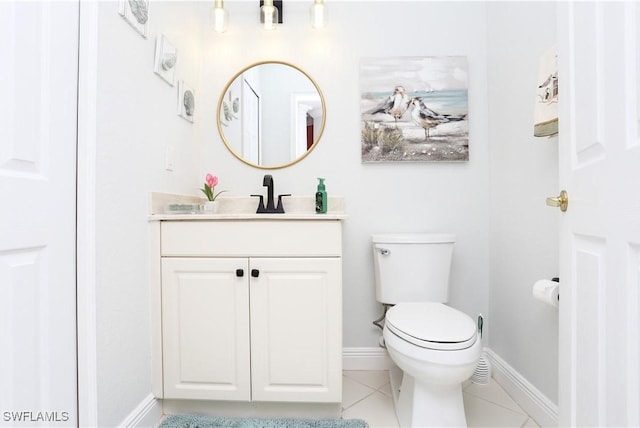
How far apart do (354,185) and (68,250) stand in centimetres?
132

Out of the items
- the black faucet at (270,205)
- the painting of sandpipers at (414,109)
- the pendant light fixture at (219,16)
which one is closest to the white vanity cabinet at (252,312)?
the black faucet at (270,205)

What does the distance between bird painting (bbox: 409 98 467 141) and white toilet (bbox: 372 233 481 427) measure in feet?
2.13

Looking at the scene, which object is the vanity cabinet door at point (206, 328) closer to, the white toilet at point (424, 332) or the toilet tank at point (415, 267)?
the white toilet at point (424, 332)

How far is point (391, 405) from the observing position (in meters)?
1.47

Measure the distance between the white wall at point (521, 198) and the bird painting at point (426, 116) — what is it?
230mm

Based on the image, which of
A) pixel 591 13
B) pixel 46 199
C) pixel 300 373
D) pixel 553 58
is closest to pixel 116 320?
pixel 46 199

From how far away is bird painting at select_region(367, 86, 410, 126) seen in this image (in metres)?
1.81

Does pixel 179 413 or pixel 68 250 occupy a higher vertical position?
pixel 68 250

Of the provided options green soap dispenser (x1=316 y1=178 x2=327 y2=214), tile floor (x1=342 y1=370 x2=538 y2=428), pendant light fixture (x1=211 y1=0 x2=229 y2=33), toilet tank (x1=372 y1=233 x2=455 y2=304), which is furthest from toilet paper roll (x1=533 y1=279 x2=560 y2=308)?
pendant light fixture (x1=211 y1=0 x2=229 y2=33)

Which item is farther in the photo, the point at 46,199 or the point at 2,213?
the point at 46,199

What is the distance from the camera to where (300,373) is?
1.30 m

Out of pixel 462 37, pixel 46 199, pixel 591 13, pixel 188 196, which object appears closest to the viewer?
pixel 591 13

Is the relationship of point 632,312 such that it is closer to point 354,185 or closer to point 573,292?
point 573,292

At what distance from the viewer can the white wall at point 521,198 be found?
1296mm
